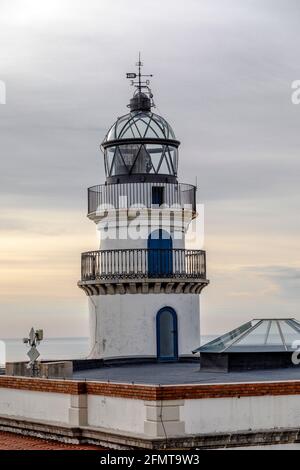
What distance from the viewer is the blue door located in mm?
38781

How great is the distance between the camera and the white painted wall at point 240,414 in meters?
26.2

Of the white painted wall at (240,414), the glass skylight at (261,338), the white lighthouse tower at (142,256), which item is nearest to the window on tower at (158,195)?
the white lighthouse tower at (142,256)

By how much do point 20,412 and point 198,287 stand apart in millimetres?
10231

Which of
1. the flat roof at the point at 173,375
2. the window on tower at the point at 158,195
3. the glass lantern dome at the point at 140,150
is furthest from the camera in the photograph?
the glass lantern dome at the point at 140,150

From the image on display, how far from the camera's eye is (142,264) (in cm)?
3884

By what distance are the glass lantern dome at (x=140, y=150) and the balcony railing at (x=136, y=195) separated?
36cm

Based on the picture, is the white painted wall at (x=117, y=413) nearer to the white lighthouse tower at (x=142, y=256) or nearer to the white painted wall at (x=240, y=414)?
the white painted wall at (x=240, y=414)

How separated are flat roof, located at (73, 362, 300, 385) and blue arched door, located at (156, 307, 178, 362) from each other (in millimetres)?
1070

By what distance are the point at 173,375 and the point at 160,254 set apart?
288 inches

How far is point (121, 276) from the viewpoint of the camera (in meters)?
38.6

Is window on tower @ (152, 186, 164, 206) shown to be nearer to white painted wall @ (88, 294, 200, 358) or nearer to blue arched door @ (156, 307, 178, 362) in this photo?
white painted wall @ (88, 294, 200, 358)

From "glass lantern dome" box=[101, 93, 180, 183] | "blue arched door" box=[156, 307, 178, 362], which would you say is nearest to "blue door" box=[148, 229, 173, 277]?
"blue arched door" box=[156, 307, 178, 362]

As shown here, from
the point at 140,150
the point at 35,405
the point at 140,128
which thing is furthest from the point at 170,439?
the point at 140,128
